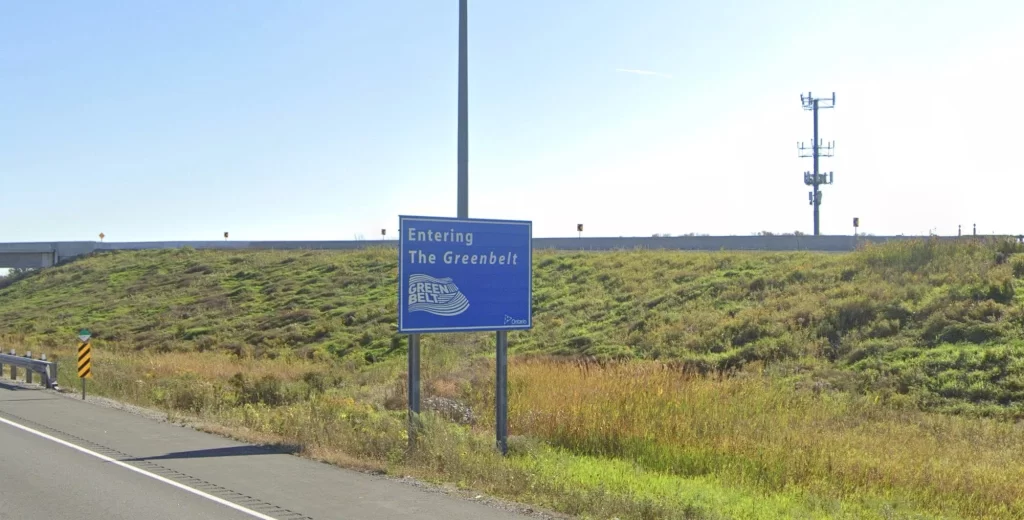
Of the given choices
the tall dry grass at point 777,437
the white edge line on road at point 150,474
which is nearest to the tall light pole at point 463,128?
the tall dry grass at point 777,437

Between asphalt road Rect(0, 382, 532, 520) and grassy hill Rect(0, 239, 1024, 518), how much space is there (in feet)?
2.62

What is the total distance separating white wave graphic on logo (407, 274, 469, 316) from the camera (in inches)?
509

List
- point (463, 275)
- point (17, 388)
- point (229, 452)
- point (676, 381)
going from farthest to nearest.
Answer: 1. point (17, 388)
2. point (676, 381)
3. point (463, 275)
4. point (229, 452)

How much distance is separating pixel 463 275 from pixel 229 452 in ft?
13.8

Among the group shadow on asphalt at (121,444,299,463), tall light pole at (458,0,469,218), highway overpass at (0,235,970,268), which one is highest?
tall light pole at (458,0,469,218)

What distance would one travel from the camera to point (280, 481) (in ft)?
35.1

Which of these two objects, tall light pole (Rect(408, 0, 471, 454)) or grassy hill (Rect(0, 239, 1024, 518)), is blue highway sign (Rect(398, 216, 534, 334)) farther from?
grassy hill (Rect(0, 239, 1024, 518))

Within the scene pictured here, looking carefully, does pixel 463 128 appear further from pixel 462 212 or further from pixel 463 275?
pixel 463 275

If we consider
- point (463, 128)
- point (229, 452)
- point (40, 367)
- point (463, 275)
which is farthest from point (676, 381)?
point (40, 367)

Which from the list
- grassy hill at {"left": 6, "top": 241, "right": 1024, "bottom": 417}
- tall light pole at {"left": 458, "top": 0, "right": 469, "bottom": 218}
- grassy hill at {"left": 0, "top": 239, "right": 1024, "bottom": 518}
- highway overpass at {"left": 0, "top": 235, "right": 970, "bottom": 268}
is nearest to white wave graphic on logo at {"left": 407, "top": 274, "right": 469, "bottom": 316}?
tall light pole at {"left": 458, "top": 0, "right": 469, "bottom": 218}

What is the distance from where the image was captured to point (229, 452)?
42.4 feet

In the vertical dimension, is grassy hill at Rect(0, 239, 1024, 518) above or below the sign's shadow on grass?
above

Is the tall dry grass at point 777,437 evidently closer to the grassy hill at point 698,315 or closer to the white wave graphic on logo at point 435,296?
the white wave graphic on logo at point 435,296

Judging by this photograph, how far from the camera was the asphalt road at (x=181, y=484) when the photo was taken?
9.11 meters
